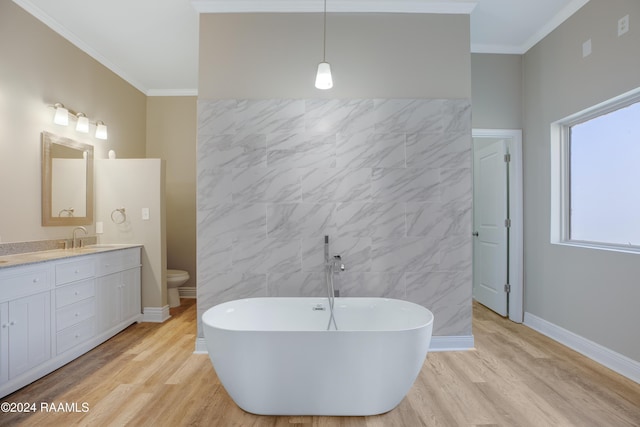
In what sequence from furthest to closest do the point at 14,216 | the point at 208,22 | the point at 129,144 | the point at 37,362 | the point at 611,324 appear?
1. the point at 129,144
2. the point at 208,22
3. the point at 14,216
4. the point at 611,324
5. the point at 37,362

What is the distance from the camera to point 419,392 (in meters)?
2.19

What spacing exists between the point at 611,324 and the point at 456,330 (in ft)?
3.51

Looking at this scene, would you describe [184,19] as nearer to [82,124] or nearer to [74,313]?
[82,124]

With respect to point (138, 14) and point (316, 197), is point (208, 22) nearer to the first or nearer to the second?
point (138, 14)

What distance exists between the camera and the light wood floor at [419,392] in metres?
1.89

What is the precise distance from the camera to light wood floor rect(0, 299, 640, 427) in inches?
74.4

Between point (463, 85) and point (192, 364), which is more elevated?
point (463, 85)

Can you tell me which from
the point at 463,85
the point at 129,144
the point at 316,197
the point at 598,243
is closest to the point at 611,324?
the point at 598,243

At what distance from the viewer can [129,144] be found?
14.1 feet

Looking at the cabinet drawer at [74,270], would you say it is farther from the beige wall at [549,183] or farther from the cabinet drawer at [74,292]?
the beige wall at [549,183]

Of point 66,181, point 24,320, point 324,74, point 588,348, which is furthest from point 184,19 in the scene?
point 588,348

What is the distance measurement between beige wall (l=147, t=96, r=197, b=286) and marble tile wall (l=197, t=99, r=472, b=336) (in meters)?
1.93

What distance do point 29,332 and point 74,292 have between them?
0.46 m

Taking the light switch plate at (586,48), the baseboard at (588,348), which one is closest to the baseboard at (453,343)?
the baseboard at (588,348)
